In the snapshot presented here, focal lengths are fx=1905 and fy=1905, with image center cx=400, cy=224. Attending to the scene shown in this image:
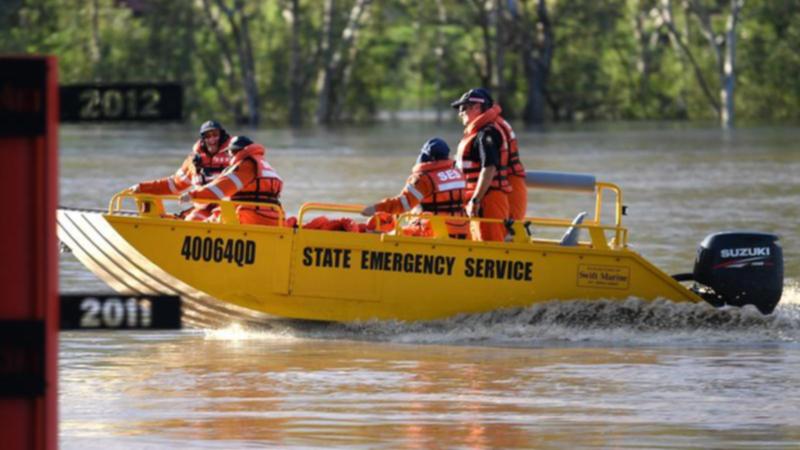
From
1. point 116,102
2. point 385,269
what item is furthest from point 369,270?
point 116,102

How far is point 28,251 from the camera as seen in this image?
13.6ft

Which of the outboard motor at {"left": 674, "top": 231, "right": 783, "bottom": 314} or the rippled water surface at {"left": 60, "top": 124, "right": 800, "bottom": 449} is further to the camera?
the outboard motor at {"left": 674, "top": 231, "right": 783, "bottom": 314}

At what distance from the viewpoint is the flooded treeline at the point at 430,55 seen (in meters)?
69.2

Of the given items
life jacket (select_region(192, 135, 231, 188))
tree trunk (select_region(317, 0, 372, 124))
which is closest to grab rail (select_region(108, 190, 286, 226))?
life jacket (select_region(192, 135, 231, 188))

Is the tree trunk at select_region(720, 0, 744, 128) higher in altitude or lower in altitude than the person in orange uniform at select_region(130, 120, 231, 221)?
higher

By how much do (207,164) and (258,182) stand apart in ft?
4.35

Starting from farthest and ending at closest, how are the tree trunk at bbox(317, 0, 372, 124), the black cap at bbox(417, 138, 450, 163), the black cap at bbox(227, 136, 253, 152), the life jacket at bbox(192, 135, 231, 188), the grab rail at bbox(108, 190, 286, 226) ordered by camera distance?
the tree trunk at bbox(317, 0, 372, 124)
the life jacket at bbox(192, 135, 231, 188)
the black cap at bbox(227, 136, 253, 152)
the black cap at bbox(417, 138, 450, 163)
the grab rail at bbox(108, 190, 286, 226)

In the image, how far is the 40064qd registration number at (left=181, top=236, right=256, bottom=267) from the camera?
13227 millimetres

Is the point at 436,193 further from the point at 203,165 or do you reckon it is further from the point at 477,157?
the point at 203,165

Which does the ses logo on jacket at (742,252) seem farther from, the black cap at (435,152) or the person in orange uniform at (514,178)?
the black cap at (435,152)

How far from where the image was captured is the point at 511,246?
13.3 m

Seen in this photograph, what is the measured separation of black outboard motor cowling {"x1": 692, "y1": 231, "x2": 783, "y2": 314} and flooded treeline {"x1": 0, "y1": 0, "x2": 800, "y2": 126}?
53723 millimetres

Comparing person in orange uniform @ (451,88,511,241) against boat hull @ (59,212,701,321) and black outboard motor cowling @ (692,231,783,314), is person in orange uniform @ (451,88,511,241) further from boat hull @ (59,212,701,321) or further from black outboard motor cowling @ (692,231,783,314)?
black outboard motor cowling @ (692,231,783,314)

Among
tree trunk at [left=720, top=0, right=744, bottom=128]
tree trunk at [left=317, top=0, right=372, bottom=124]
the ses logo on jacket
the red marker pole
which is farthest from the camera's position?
tree trunk at [left=317, top=0, right=372, bottom=124]
